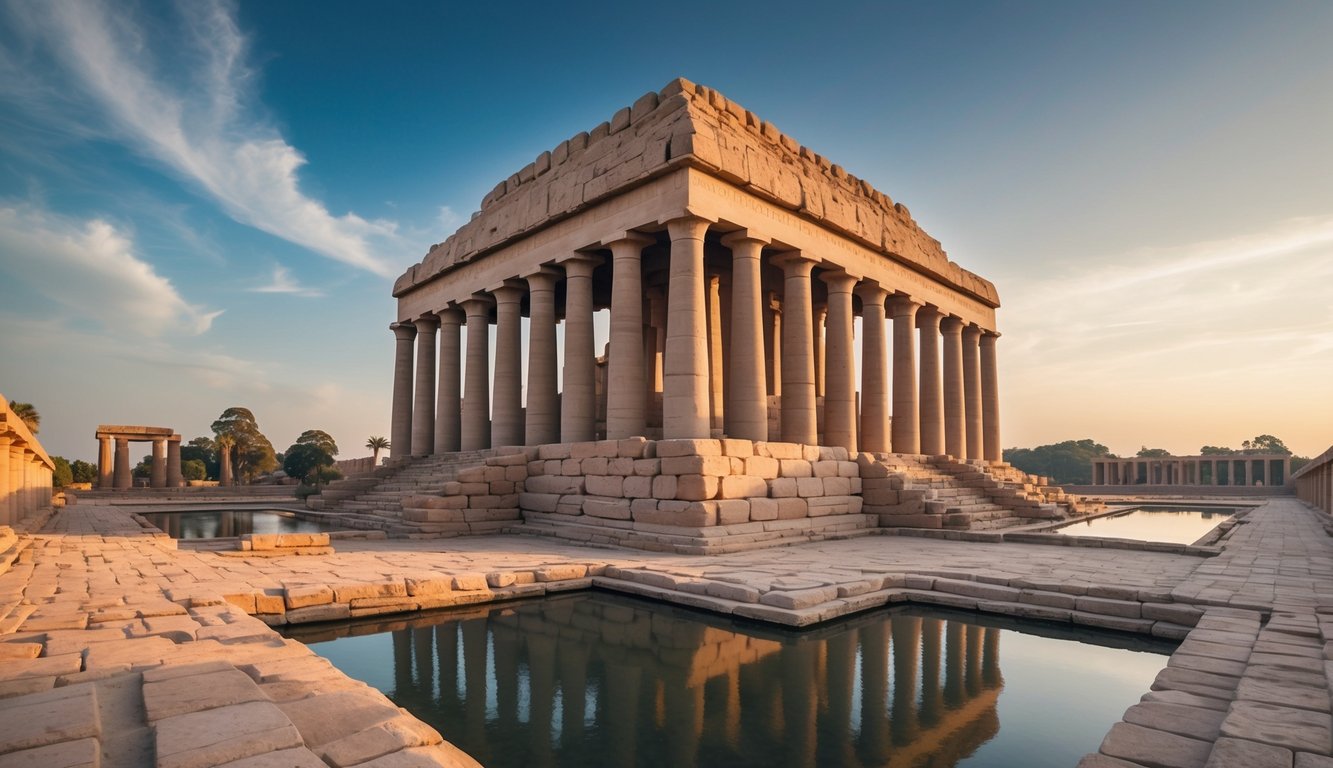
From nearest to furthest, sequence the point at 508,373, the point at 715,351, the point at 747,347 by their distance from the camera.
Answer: the point at 747,347 → the point at 715,351 → the point at 508,373

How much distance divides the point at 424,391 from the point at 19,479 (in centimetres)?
1078

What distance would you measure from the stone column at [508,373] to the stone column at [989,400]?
16560mm

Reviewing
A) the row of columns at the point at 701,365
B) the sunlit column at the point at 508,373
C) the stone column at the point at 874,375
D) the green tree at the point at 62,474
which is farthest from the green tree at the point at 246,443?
the stone column at the point at 874,375

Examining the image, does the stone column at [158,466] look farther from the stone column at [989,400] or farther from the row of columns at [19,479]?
the stone column at [989,400]

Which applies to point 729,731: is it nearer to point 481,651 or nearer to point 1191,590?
point 481,651

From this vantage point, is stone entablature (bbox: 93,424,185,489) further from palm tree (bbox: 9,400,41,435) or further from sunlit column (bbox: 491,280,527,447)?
sunlit column (bbox: 491,280,527,447)

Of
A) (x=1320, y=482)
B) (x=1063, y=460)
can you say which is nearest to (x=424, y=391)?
(x=1320, y=482)

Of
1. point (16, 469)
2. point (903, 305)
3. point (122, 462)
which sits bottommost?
point (122, 462)

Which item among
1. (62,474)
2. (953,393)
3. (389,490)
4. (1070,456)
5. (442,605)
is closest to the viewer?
(442,605)

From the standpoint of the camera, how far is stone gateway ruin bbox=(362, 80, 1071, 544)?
47.1ft

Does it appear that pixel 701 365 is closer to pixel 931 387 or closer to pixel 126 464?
pixel 931 387

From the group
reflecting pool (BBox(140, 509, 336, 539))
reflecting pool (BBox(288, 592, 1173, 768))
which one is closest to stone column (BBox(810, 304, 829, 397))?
reflecting pool (BBox(140, 509, 336, 539))

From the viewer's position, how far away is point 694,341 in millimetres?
14617

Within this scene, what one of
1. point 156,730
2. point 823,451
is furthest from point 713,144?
point 156,730
